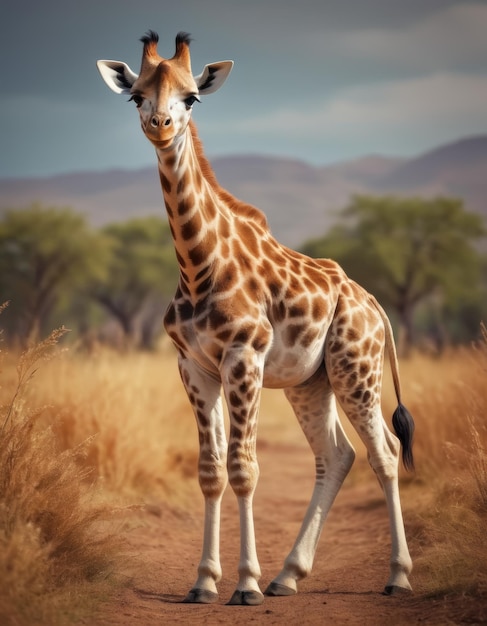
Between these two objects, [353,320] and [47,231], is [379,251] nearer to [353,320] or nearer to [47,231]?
[47,231]

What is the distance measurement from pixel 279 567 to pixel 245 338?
2.31 metres

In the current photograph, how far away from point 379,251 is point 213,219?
3081cm

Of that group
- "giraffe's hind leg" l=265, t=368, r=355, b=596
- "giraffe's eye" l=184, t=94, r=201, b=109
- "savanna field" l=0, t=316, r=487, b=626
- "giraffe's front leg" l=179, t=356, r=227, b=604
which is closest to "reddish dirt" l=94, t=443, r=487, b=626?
"savanna field" l=0, t=316, r=487, b=626

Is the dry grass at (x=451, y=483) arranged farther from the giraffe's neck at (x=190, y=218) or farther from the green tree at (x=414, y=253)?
the green tree at (x=414, y=253)

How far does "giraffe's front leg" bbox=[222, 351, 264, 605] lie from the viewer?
4867 mm

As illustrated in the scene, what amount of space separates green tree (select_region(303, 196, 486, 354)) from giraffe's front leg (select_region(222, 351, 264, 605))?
1216 inches

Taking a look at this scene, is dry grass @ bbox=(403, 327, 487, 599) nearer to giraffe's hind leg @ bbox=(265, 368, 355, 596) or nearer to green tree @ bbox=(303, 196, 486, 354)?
giraffe's hind leg @ bbox=(265, 368, 355, 596)

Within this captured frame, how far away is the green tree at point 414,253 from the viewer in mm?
35781

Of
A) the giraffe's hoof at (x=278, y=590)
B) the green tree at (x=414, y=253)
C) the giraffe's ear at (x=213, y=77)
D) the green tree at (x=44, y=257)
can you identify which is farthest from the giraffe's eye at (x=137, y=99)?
the green tree at (x=44, y=257)

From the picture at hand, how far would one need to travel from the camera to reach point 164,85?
4.81 metres

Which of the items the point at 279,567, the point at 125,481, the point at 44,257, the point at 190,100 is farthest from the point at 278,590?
the point at 44,257

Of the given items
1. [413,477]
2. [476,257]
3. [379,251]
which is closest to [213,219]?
[413,477]

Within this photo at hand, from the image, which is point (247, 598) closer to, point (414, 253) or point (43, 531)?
point (43, 531)

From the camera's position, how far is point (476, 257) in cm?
3653
